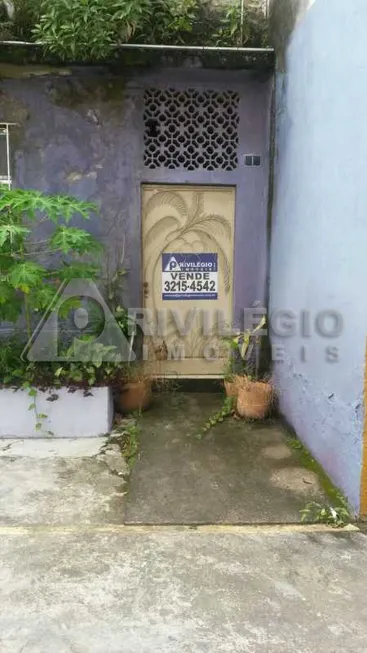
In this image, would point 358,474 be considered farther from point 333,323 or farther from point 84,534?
point 84,534

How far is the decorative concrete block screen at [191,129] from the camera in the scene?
511 cm

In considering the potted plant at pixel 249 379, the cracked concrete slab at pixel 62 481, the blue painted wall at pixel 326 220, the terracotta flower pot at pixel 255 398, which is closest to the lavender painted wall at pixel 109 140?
the blue painted wall at pixel 326 220

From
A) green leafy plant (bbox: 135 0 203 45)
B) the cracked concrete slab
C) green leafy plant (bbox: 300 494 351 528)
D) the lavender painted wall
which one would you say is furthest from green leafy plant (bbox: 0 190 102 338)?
green leafy plant (bbox: 300 494 351 528)

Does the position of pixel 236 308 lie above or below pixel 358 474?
above

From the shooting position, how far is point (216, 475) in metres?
3.72

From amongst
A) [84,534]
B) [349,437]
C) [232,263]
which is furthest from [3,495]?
[232,263]

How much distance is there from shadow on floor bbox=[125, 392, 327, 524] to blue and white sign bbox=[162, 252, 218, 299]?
1295mm

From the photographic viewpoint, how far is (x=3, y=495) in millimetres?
3449

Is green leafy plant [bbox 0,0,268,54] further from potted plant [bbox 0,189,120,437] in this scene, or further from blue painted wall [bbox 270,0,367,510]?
potted plant [bbox 0,189,120,437]

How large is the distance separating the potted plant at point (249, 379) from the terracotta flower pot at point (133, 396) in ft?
2.62

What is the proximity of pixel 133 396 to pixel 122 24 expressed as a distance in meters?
3.28

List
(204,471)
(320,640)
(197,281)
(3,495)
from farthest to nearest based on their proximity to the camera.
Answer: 1. (197,281)
2. (204,471)
3. (3,495)
4. (320,640)

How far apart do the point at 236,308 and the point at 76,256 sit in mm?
1738

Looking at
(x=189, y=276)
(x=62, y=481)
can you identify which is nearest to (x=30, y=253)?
(x=189, y=276)
